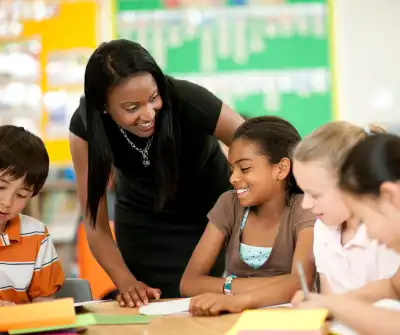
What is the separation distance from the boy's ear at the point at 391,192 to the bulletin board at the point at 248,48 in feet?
11.0

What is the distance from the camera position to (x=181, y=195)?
197cm

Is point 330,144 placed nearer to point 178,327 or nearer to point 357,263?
point 357,263

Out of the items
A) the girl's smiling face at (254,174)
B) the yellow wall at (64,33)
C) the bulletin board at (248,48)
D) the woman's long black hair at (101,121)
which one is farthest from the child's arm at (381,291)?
the yellow wall at (64,33)

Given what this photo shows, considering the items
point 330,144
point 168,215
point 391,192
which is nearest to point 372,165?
point 391,192

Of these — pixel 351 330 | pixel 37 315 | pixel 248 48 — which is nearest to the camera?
pixel 351 330

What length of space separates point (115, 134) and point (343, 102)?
272 centimetres

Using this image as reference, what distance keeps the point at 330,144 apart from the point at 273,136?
27 centimetres

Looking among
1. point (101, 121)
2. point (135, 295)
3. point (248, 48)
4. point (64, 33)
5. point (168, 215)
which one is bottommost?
point (135, 295)

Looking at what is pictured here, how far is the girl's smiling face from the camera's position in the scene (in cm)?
167

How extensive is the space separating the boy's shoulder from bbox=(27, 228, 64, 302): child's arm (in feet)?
0.06

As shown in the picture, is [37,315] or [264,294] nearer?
Result: [37,315]

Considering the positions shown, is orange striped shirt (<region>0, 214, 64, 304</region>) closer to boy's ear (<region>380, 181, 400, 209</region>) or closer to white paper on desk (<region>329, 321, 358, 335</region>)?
white paper on desk (<region>329, 321, 358, 335</region>)

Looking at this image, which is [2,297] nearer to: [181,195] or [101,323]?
[101,323]

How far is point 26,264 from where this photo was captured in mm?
1617
